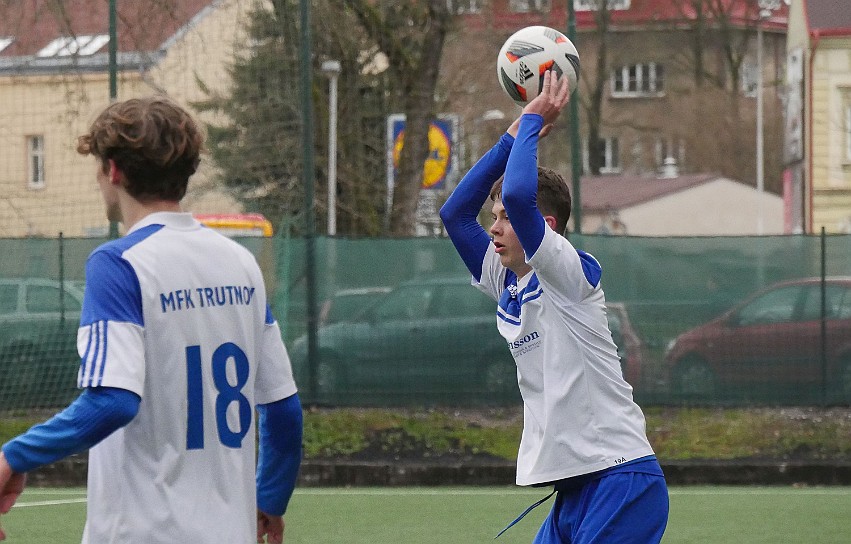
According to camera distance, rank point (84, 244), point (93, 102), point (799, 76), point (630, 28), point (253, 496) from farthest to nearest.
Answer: point (630, 28), point (799, 76), point (93, 102), point (84, 244), point (253, 496)

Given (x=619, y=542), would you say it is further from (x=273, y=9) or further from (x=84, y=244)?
(x=273, y=9)

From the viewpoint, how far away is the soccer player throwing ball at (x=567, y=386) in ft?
14.3

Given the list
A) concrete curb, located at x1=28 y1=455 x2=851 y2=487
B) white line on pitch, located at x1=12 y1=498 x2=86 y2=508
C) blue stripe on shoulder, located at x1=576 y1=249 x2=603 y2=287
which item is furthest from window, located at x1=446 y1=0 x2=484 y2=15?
blue stripe on shoulder, located at x1=576 y1=249 x2=603 y2=287

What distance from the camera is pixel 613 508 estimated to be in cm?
439

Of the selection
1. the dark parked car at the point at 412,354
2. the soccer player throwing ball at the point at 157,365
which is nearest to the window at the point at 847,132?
the dark parked car at the point at 412,354

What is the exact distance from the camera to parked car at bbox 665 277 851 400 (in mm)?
12914

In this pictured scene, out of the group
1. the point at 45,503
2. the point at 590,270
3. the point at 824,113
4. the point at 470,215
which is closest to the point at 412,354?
the point at 45,503

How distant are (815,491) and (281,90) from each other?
20.0ft

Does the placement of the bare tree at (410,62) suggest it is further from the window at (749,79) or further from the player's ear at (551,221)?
the window at (749,79)

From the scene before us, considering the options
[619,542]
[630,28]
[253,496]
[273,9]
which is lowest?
[619,542]

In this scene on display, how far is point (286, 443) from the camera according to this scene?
3.53 meters

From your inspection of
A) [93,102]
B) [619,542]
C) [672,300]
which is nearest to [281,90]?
[93,102]

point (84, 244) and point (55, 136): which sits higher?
point (55, 136)

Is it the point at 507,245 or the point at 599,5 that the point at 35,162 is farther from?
the point at 599,5
